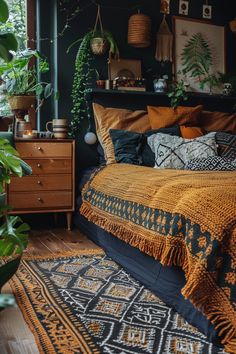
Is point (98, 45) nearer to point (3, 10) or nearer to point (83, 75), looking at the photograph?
point (83, 75)

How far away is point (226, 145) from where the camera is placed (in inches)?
133

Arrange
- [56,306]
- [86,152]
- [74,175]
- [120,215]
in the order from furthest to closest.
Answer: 1. [86,152]
2. [74,175]
3. [120,215]
4. [56,306]

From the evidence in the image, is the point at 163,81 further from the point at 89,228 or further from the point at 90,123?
the point at 89,228

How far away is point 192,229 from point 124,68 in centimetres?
250

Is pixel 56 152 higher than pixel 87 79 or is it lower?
lower

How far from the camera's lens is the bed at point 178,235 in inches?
61.2

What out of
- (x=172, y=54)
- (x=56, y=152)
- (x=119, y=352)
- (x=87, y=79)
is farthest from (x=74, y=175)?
(x=119, y=352)

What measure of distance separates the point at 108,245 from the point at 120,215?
0.43 metres

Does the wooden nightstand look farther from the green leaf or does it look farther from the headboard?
the green leaf

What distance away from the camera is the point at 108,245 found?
283 cm

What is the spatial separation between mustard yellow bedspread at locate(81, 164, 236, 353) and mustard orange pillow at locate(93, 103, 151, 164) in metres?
1.11

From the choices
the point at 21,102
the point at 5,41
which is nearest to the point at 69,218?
the point at 21,102

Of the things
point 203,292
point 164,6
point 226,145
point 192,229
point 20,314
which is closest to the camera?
point 203,292

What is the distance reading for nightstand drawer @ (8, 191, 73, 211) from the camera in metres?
3.35
